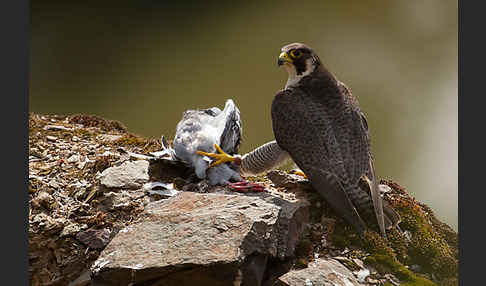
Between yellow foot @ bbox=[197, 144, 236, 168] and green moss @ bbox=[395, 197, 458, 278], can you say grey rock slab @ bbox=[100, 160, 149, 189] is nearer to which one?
yellow foot @ bbox=[197, 144, 236, 168]

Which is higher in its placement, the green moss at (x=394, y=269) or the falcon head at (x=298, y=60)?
the falcon head at (x=298, y=60)

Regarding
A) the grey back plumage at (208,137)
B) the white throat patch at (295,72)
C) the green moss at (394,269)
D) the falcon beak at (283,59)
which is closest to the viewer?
the green moss at (394,269)

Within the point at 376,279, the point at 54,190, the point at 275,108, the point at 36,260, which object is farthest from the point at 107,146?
the point at 376,279

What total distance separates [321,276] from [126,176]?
169 cm

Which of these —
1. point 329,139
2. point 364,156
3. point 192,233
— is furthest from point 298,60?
point 192,233

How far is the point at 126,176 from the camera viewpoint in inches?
142

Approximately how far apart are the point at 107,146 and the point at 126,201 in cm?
95

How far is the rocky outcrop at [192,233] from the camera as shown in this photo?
2.61 meters

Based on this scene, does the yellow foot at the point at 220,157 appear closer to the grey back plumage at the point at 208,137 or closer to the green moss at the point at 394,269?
the grey back plumage at the point at 208,137

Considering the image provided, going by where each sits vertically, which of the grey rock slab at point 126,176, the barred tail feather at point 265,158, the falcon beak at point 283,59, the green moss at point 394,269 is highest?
the falcon beak at point 283,59

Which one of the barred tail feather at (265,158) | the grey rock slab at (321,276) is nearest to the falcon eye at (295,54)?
the barred tail feather at (265,158)

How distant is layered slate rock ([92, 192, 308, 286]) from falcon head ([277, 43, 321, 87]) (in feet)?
3.35

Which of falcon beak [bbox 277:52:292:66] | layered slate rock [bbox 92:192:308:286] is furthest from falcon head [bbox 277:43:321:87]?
layered slate rock [bbox 92:192:308:286]

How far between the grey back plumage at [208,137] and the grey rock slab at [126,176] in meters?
0.30
